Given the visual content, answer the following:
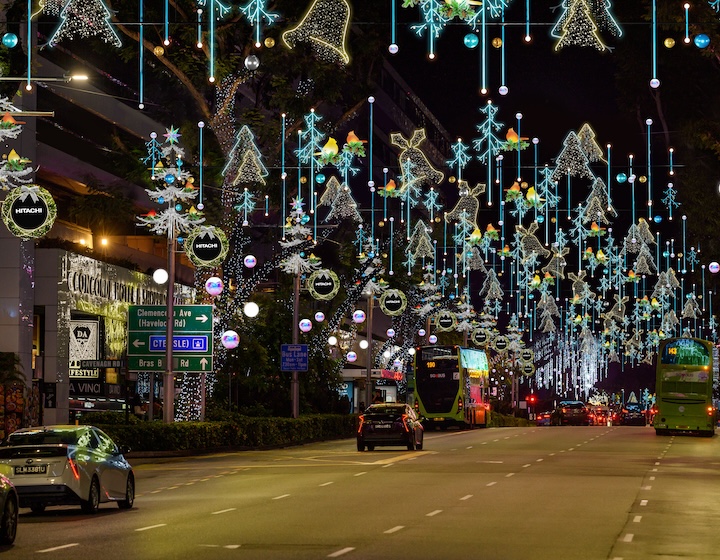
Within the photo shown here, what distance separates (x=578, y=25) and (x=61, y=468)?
39.2 ft

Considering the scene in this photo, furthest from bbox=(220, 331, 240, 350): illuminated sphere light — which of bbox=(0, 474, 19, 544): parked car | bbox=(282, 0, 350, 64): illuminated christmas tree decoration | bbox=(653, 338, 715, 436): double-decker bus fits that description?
bbox=(0, 474, 19, 544): parked car

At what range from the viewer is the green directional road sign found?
44.4m

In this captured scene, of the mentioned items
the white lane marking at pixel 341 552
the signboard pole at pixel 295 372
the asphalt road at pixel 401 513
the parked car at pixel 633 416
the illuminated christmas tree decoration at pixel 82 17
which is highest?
the illuminated christmas tree decoration at pixel 82 17

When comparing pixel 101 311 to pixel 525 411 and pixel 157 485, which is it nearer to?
pixel 157 485

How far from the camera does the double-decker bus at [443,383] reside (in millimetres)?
66875

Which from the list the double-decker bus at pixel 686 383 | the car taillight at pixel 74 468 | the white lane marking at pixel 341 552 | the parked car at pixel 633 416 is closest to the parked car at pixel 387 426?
the double-decker bus at pixel 686 383

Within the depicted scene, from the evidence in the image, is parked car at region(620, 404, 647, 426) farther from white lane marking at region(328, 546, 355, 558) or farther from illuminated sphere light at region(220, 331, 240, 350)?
white lane marking at region(328, 546, 355, 558)

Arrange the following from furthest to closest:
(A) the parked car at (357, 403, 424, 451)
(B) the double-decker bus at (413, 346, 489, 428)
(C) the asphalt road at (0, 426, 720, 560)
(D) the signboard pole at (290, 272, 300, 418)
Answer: (B) the double-decker bus at (413, 346, 489, 428)
(D) the signboard pole at (290, 272, 300, 418)
(A) the parked car at (357, 403, 424, 451)
(C) the asphalt road at (0, 426, 720, 560)

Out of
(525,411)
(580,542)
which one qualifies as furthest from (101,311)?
(525,411)

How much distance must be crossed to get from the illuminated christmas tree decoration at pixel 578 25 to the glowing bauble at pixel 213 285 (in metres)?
22.4

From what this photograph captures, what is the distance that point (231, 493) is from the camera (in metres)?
26.3

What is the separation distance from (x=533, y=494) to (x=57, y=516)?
8.77 m

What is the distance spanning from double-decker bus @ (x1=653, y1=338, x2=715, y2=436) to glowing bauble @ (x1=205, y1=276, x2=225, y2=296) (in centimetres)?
2284

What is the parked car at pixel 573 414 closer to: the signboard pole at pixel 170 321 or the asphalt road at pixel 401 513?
the signboard pole at pixel 170 321
